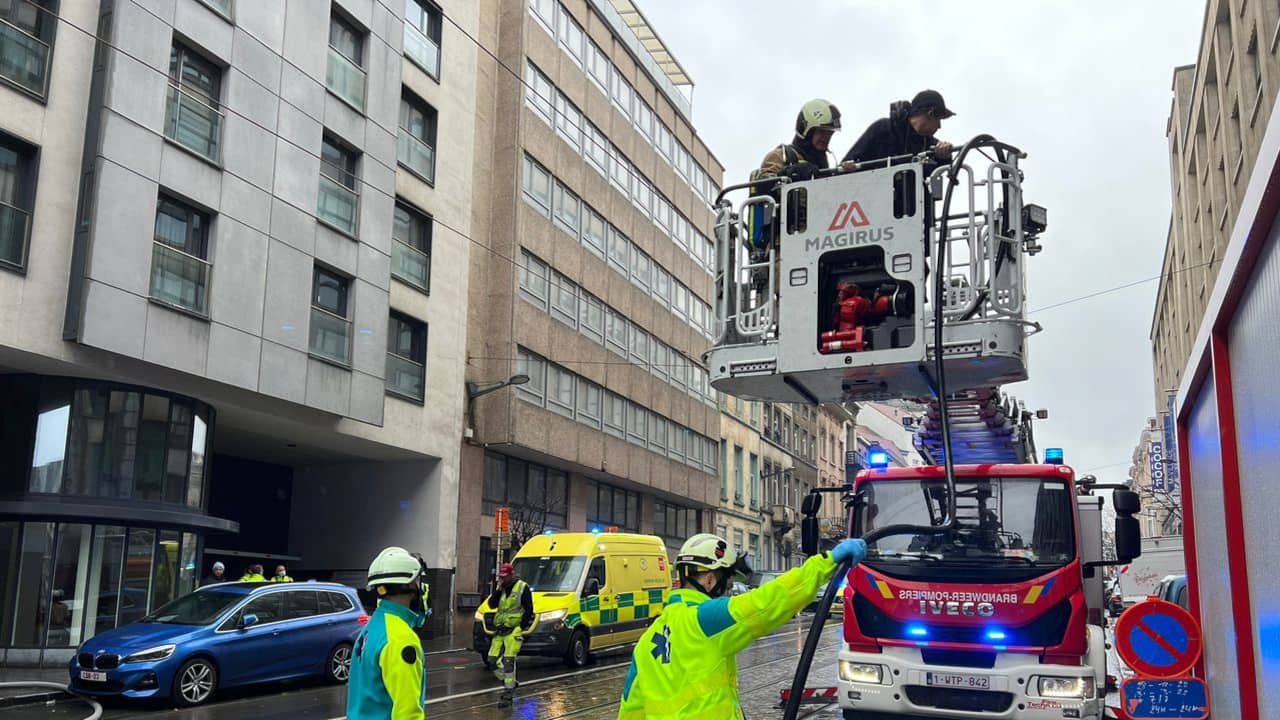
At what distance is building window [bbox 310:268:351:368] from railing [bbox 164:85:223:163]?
11.7ft

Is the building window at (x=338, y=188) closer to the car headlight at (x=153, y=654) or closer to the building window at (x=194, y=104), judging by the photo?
the building window at (x=194, y=104)

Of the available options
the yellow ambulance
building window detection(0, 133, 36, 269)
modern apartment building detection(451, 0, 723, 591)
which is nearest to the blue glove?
the yellow ambulance

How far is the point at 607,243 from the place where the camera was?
37.3 metres

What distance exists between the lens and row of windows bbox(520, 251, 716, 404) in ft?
106

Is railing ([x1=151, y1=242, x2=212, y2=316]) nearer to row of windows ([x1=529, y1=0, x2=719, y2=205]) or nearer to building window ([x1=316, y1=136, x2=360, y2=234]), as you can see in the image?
building window ([x1=316, y1=136, x2=360, y2=234])

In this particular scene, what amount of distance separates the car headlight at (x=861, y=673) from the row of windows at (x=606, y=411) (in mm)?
21414

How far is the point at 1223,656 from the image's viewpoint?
5.67m

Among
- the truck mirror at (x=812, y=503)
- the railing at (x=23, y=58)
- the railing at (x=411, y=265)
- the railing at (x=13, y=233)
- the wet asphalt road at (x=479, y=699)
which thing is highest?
the railing at (x=23, y=58)

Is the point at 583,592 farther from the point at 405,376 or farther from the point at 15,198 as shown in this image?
the point at 15,198

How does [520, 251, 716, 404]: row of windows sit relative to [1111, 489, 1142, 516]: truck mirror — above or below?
above

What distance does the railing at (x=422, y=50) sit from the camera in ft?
92.5

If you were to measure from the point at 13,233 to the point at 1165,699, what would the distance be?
17078 mm

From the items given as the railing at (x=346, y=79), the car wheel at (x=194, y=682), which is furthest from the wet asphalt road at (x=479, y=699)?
the railing at (x=346, y=79)

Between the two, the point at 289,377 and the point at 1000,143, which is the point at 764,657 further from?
the point at 1000,143
